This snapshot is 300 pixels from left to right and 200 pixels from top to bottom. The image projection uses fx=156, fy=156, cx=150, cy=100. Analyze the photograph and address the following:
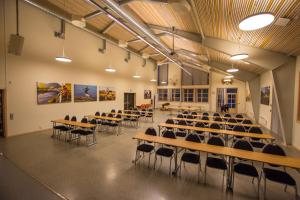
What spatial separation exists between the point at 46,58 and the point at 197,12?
728cm

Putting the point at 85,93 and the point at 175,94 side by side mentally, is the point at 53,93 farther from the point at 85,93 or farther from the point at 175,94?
the point at 175,94

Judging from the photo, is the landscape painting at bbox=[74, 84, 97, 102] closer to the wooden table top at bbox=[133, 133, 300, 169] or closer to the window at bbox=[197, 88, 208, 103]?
the wooden table top at bbox=[133, 133, 300, 169]

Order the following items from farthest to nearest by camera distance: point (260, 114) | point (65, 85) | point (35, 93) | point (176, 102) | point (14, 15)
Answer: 1. point (176, 102)
2. point (260, 114)
3. point (65, 85)
4. point (35, 93)
5. point (14, 15)

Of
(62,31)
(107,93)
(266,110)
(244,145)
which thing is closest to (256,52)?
(244,145)

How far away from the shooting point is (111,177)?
3.66 meters

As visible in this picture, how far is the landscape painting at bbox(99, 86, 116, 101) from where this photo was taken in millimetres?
11234

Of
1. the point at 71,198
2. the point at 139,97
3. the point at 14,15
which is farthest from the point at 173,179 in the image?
the point at 139,97

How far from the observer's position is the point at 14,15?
20.9 feet

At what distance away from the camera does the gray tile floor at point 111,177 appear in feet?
10.1

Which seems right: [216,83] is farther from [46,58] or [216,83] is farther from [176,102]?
[46,58]

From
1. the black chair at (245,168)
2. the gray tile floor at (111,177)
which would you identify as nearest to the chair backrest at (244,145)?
the black chair at (245,168)

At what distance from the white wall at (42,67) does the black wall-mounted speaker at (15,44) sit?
375 millimetres

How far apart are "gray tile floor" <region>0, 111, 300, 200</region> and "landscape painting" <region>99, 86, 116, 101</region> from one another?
19.7ft

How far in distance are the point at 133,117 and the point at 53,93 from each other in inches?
175
